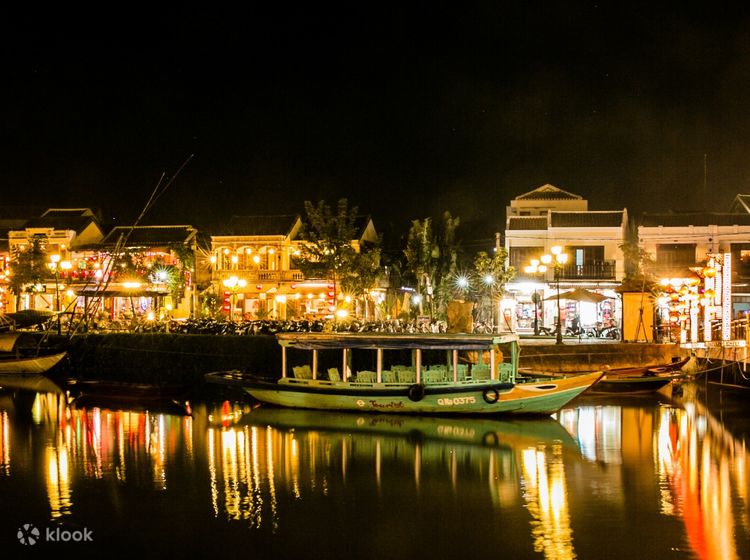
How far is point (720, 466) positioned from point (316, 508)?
8841mm

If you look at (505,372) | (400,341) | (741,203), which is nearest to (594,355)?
(505,372)

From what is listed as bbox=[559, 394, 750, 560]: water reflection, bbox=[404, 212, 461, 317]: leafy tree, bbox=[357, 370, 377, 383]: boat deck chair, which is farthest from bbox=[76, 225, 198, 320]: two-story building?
bbox=[559, 394, 750, 560]: water reflection

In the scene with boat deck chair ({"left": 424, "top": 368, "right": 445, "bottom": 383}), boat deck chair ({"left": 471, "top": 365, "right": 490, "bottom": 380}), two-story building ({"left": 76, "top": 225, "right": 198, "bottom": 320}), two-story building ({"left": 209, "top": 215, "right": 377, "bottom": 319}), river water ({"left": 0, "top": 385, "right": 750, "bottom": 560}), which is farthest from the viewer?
two-story building ({"left": 209, "top": 215, "right": 377, "bottom": 319})

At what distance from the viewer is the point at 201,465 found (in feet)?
57.1

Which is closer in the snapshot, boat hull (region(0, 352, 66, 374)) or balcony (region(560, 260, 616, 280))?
boat hull (region(0, 352, 66, 374))

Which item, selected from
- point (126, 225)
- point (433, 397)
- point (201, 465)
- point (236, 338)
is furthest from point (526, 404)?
point (126, 225)

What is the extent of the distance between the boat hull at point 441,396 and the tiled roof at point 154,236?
27464 mm

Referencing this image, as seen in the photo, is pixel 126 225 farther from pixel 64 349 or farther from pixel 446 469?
pixel 446 469

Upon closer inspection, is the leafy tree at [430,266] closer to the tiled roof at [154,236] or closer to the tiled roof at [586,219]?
the tiled roof at [586,219]

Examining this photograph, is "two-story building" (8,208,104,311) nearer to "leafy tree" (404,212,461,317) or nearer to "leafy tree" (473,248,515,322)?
"leafy tree" (404,212,461,317)

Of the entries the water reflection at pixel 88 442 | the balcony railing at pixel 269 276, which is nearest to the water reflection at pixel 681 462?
the water reflection at pixel 88 442

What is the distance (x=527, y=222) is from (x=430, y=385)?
918 inches

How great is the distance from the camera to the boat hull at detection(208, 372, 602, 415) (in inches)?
859

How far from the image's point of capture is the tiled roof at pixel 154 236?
4878 centimetres
